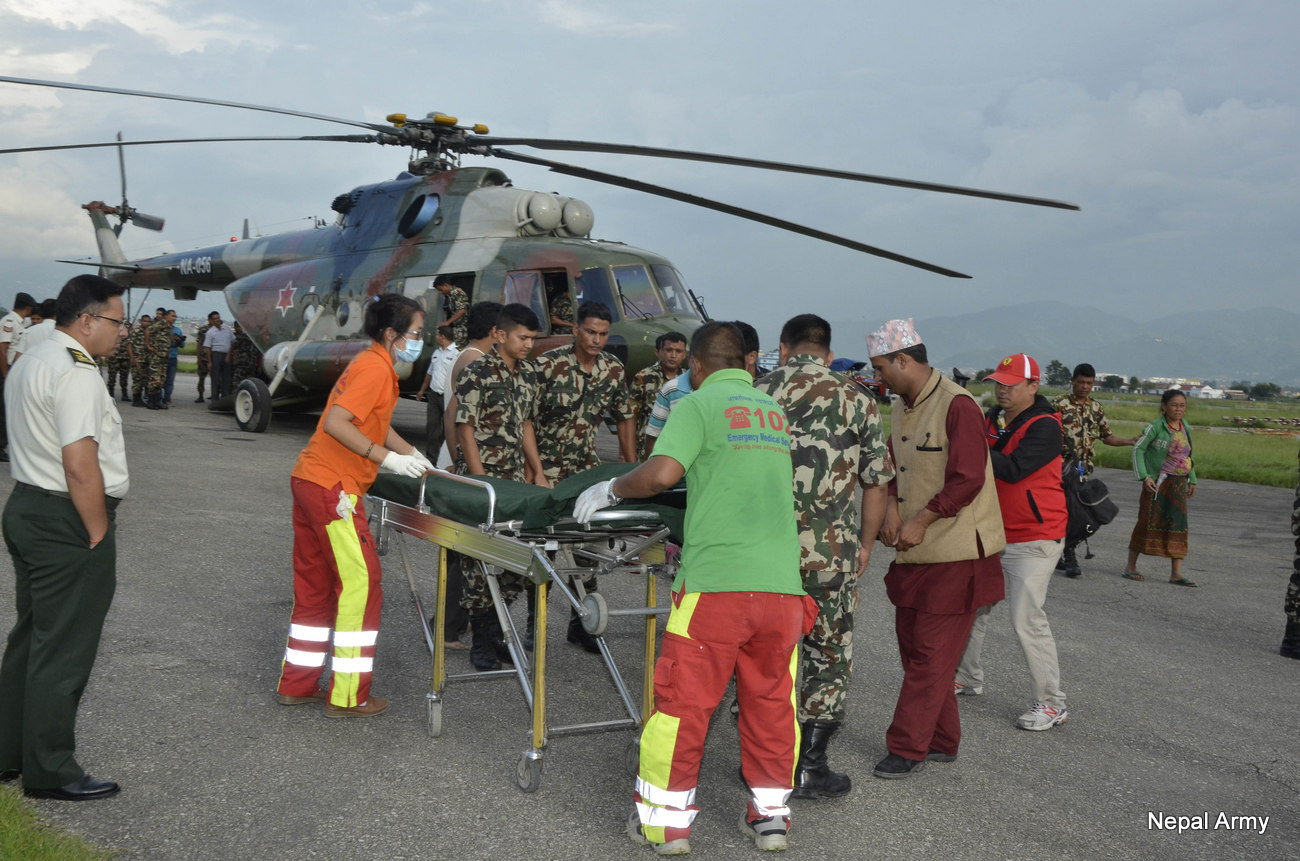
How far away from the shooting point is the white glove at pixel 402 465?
13.6ft

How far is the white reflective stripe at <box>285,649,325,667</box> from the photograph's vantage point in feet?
14.2

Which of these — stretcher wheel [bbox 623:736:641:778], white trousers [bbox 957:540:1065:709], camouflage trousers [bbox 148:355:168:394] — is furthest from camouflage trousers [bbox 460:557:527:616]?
camouflage trousers [bbox 148:355:168:394]

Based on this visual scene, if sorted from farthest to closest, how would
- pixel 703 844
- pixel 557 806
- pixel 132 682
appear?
pixel 132 682 < pixel 557 806 < pixel 703 844

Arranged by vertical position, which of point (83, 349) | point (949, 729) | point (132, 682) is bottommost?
point (132, 682)

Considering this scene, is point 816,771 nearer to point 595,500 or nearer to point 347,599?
point 595,500

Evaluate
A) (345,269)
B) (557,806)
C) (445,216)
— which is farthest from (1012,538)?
(345,269)

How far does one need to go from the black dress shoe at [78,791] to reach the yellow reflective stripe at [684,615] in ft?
7.10

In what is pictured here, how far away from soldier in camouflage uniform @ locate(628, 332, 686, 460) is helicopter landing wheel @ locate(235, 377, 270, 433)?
8301mm

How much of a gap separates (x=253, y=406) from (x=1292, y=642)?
13.3 meters

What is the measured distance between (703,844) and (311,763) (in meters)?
1.66

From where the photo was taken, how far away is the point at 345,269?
13.5m

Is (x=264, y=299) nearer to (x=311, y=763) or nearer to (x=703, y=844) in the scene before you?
(x=311, y=763)

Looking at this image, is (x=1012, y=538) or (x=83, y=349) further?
(x=1012, y=538)

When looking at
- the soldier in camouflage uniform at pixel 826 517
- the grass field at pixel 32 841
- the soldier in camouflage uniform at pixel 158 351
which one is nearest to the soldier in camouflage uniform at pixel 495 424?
the soldier in camouflage uniform at pixel 826 517
